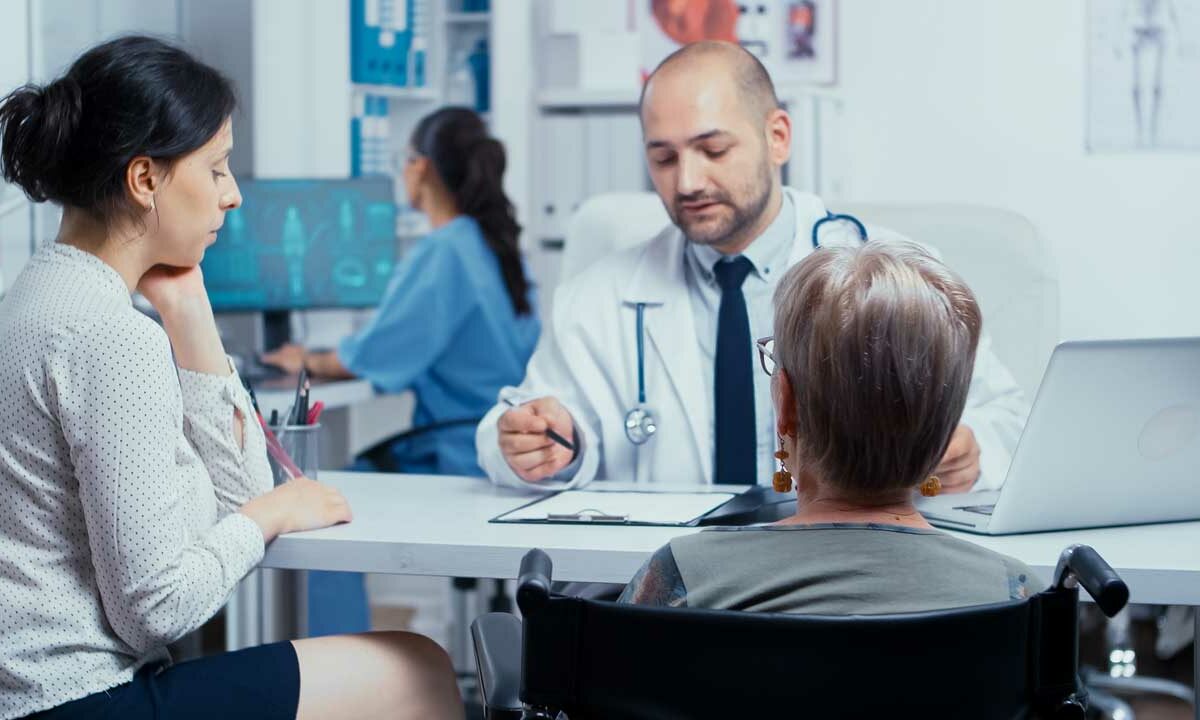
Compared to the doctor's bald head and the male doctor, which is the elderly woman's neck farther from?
the doctor's bald head

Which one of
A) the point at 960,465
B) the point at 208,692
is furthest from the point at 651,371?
the point at 208,692

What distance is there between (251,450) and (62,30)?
2.16m

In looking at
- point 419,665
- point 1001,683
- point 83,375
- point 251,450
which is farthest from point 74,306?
point 1001,683

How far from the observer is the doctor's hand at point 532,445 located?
69.3 inches

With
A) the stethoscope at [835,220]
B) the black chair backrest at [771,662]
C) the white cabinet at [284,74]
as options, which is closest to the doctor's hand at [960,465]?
the stethoscope at [835,220]

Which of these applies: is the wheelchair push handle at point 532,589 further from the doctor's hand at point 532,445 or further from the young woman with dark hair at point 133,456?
the doctor's hand at point 532,445

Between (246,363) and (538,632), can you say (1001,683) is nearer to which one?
(538,632)

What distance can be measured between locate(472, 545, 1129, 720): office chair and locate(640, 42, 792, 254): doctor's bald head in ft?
3.61

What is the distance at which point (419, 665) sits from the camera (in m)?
1.50

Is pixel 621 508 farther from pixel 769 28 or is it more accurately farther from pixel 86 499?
pixel 769 28

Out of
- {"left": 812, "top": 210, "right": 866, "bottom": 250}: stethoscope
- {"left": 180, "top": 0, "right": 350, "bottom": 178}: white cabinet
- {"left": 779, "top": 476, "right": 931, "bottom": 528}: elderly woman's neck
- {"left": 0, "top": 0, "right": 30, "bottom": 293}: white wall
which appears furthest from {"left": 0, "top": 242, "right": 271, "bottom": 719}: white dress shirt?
{"left": 180, "top": 0, "right": 350, "bottom": 178}: white cabinet

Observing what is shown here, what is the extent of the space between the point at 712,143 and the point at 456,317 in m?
1.25

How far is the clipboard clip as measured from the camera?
1.51 m

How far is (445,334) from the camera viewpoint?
123 inches
